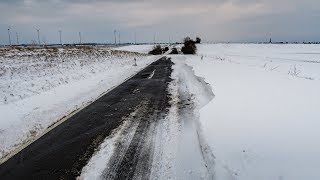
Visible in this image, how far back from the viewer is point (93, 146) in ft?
23.4

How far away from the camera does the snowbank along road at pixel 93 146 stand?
576 cm

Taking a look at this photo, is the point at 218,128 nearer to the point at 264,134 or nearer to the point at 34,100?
the point at 264,134

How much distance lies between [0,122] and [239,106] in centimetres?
681

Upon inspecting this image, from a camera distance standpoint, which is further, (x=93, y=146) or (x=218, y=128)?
(x=218, y=128)

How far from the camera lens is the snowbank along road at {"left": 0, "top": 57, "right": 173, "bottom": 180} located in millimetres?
5758

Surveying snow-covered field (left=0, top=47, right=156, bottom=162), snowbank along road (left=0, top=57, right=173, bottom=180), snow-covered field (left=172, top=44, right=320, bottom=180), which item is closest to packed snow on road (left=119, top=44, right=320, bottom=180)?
snow-covered field (left=172, top=44, right=320, bottom=180)

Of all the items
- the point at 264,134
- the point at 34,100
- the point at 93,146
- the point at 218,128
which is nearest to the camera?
the point at 93,146

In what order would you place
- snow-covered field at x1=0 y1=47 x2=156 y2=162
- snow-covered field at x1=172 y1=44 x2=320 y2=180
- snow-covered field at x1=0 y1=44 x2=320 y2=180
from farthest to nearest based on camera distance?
snow-covered field at x1=0 y1=47 x2=156 y2=162 < snow-covered field at x1=0 y1=44 x2=320 y2=180 < snow-covered field at x1=172 y1=44 x2=320 y2=180

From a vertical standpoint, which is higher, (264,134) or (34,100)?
(264,134)

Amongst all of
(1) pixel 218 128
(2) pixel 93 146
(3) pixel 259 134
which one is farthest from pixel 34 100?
(3) pixel 259 134

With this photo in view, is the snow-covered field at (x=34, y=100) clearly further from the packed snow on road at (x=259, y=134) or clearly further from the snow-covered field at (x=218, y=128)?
the packed snow on road at (x=259, y=134)

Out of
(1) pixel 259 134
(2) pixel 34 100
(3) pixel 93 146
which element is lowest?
(2) pixel 34 100

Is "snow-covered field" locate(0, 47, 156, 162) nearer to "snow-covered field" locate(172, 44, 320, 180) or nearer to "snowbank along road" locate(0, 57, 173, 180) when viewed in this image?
"snowbank along road" locate(0, 57, 173, 180)

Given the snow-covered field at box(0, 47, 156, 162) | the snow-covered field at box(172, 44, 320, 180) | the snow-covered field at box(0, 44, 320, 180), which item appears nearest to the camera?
the snow-covered field at box(172, 44, 320, 180)
